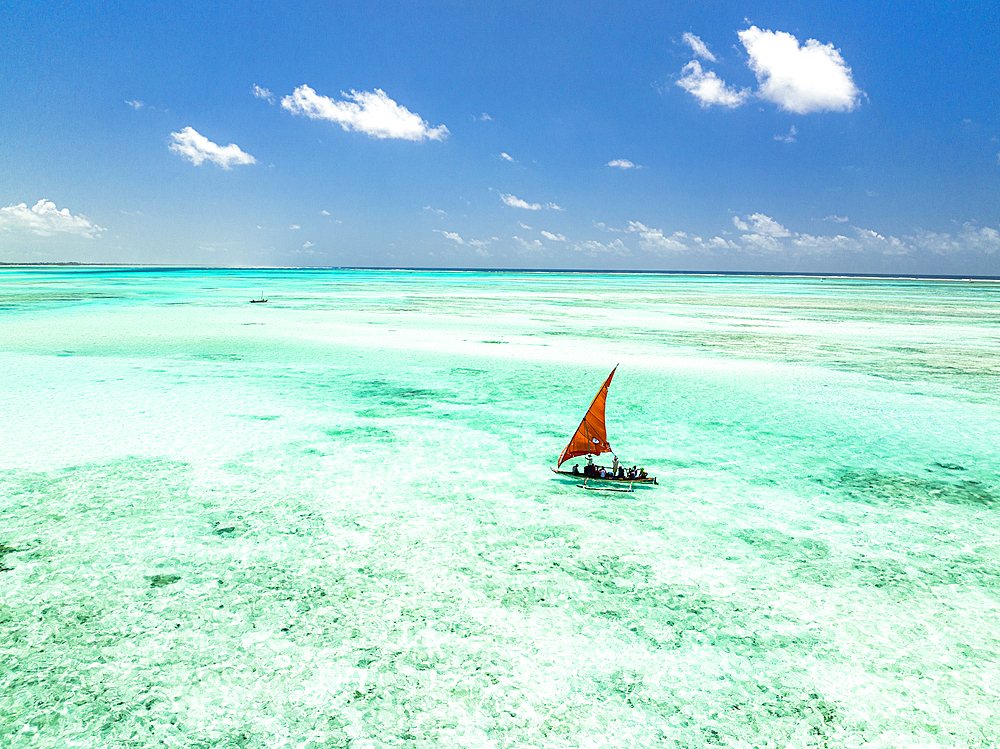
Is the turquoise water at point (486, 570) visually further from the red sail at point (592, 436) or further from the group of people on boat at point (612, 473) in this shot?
the red sail at point (592, 436)

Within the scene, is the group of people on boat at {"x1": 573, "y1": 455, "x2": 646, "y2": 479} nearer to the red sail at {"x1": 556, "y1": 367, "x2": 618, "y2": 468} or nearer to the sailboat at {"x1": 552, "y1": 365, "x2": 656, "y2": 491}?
the sailboat at {"x1": 552, "y1": 365, "x2": 656, "y2": 491}

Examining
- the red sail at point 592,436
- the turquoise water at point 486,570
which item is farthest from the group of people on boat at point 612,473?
the turquoise water at point 486,570

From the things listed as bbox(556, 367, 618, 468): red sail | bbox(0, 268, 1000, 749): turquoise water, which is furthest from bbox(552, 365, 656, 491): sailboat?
bbox(0, 268, 1000, 749): turquoise water

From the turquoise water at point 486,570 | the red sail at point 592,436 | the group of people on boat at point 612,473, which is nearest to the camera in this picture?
the turquoise water at point 486,570

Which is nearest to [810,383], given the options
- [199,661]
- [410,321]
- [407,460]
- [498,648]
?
[407,460]

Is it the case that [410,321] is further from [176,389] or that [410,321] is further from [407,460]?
[407,460]

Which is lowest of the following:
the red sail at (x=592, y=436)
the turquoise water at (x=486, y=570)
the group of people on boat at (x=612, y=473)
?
the turquoise water at (x=486, y=570)

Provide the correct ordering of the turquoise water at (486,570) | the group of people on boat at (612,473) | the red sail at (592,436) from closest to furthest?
1. the turquoise water at (486,570)
2. the group of people on boat at (612,473)
3. the red sail at (592,436)
